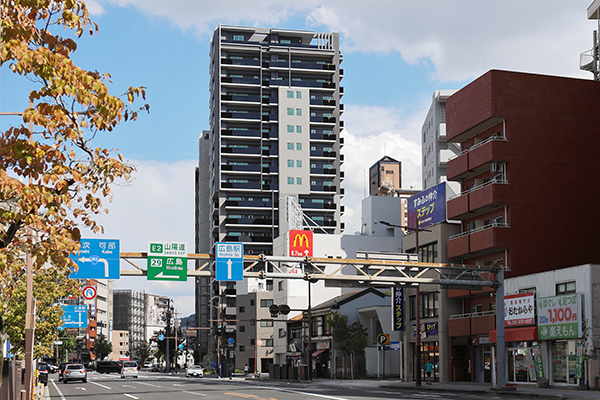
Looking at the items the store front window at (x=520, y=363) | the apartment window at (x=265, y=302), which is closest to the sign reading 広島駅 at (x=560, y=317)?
the store front window at (x=520, y=363)

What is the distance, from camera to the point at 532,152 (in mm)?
52188

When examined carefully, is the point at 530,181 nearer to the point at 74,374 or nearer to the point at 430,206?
the point at 430,206

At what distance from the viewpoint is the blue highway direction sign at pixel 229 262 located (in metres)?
36.7

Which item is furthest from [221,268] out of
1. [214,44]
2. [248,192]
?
[214,44]

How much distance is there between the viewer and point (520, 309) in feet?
150

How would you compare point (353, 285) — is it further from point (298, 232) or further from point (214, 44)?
point (214, 44)

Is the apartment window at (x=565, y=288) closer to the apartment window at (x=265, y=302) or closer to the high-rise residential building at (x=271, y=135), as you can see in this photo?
the apartment window at (x=265, y=302)

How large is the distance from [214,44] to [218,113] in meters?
17.7

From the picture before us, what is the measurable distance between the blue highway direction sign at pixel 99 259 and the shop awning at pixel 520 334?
82.8 ft

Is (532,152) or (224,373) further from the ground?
(532,152)

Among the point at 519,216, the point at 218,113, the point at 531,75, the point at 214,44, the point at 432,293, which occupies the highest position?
the point at 214,44

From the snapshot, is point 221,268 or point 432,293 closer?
point 221,268

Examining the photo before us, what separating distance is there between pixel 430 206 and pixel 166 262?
3358cm

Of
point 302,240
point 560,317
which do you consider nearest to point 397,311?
point 560,317
